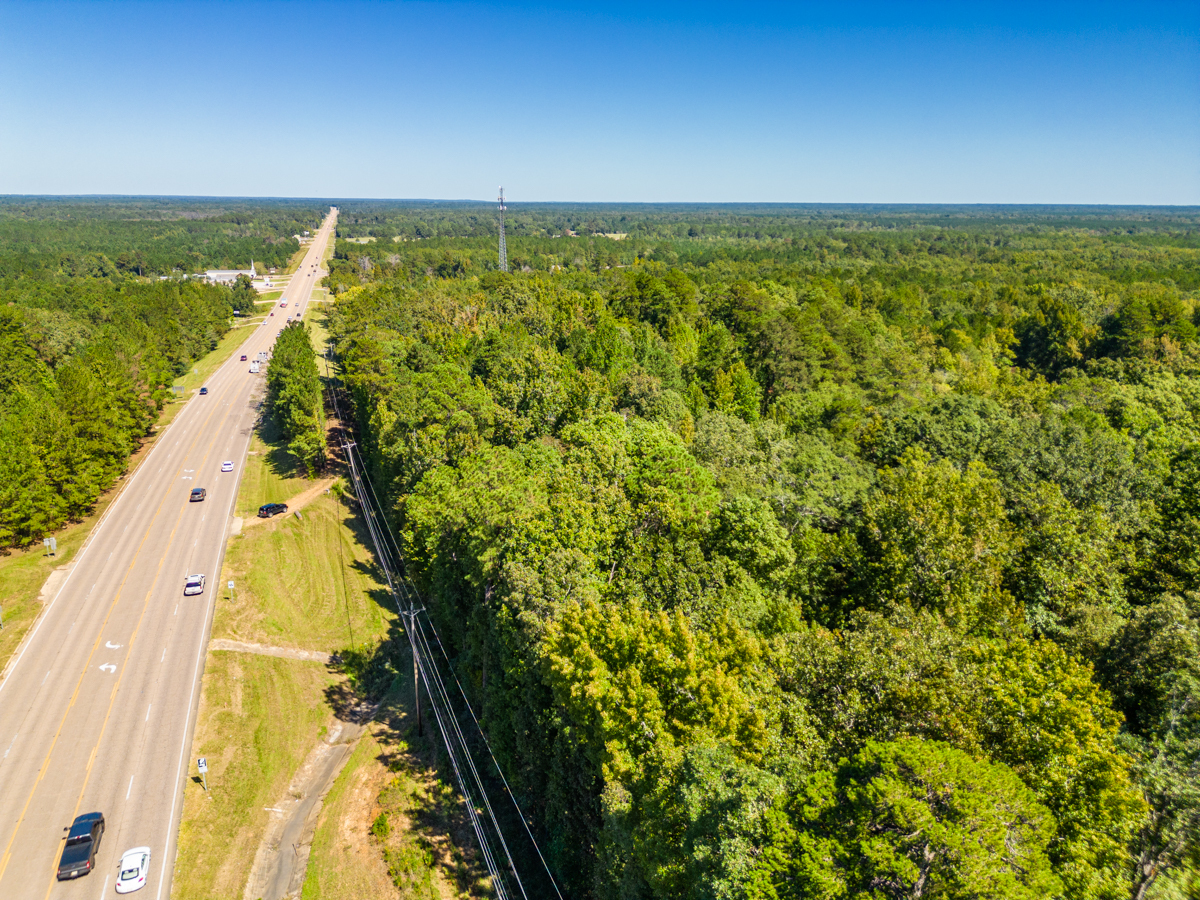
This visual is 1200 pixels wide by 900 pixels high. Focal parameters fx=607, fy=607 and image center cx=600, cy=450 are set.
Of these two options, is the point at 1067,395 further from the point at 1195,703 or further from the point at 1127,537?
the point at 1195,703

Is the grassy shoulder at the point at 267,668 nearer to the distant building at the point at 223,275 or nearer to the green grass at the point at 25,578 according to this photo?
the green grass at the point at 25,578

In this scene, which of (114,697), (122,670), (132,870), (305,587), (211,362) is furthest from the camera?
(211,362)

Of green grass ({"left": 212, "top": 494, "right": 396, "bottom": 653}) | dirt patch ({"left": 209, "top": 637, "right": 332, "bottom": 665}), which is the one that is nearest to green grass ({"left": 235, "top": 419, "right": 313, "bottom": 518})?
green grass ({"left": 212, "top": 494, "right": 396, "bottom": 653})

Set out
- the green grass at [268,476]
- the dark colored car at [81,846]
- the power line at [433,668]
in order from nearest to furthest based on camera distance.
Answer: the dark colored car at [81,846]
the power line at [433,668]
the green grass at [268,476]

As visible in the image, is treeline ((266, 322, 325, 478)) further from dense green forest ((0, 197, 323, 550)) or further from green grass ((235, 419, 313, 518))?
dense green forest ((0, 197, 323, 550))

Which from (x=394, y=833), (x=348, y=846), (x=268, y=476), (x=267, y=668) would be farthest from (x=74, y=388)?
(x=394, y=833)

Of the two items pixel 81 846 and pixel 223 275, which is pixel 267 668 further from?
pixel 223 275

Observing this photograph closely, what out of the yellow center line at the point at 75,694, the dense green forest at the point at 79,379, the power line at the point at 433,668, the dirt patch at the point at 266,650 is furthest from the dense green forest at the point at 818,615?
the dense green forest at the point at 79,379

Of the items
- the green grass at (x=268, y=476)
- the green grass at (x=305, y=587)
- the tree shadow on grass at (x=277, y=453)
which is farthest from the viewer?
the tree shadow on grass at (x=277, y=453)
